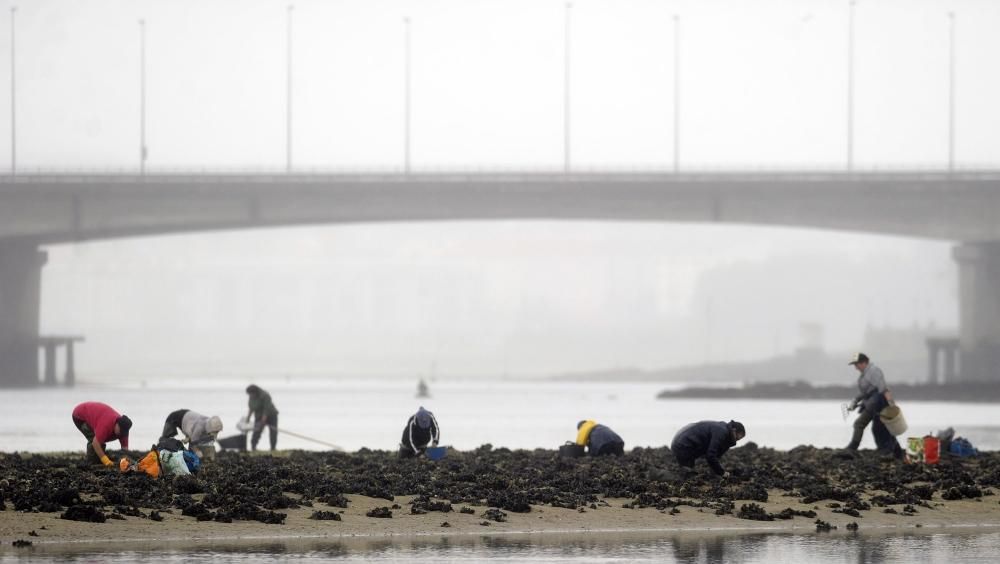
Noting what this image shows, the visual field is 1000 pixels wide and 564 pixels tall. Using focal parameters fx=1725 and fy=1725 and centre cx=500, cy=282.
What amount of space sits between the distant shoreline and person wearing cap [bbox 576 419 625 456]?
266ft

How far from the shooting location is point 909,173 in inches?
3733

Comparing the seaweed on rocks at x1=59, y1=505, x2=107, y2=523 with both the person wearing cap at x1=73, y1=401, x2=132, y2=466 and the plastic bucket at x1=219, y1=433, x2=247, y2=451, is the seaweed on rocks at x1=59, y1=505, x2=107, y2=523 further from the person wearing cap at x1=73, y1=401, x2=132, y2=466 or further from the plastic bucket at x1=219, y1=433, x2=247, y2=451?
the plastic bucket at x1=219, y1=433, x2=247, y2=451

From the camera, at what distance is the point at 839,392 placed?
125 metres

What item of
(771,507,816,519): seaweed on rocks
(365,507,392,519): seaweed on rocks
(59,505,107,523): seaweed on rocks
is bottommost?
(771,507,816,519): seaweed on rocks

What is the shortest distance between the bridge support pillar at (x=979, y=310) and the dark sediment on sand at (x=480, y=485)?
72.7 m

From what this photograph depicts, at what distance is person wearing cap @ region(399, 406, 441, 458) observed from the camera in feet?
99.2

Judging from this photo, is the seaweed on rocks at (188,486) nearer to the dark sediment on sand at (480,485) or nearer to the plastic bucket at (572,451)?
the dark sediment on sand at (480,485)

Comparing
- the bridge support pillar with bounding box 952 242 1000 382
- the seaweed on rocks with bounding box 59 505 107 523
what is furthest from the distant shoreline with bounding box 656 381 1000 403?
the seaweed on rocks with bounding box 59 505 107 523

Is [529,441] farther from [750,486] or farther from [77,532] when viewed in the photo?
[77,532]

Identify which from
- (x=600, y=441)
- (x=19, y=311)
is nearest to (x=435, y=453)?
(x=600, y=441)

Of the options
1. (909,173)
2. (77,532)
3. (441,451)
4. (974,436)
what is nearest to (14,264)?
(909,173)

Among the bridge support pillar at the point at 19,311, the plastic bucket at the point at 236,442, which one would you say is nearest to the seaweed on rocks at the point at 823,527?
the plastic bucket at the point at 236,442

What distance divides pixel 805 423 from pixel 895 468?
46287mm

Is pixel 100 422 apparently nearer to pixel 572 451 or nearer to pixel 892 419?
pixel 572 451
